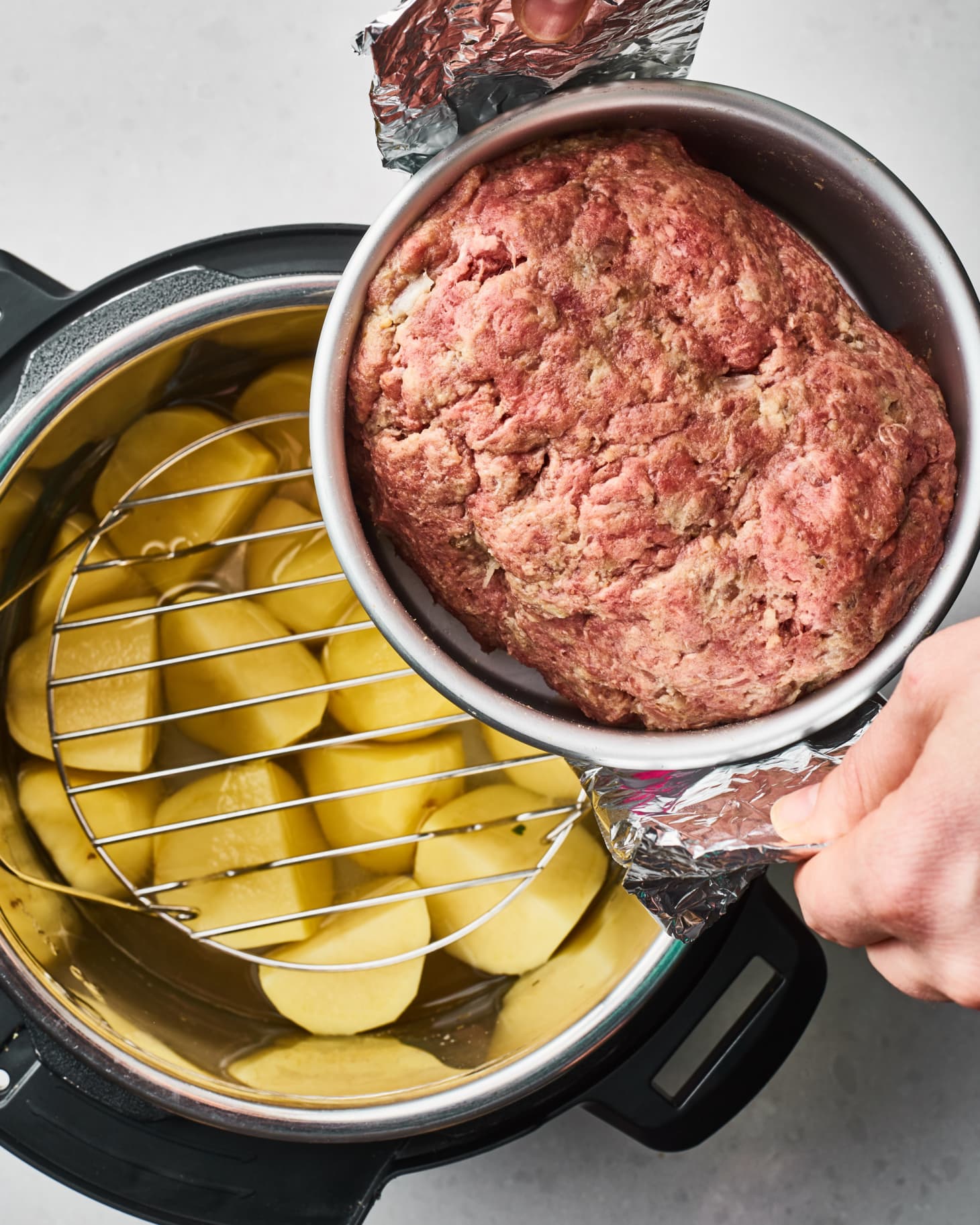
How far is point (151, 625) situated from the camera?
114 centimetres

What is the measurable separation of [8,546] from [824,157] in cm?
88

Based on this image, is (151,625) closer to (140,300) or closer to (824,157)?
(140,300)

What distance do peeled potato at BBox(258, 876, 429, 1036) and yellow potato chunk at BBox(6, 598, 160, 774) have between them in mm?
302

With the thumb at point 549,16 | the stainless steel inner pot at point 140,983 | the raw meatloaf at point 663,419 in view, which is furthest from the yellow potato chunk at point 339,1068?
the thumb at point 549,16

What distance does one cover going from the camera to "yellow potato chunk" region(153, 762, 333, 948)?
3.75ft

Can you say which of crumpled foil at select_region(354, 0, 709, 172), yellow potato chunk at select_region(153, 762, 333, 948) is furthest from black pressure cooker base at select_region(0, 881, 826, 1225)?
crumpled foil at select_region(354, 0, 709, 172)

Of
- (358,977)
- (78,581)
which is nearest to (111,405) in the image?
(78,581)

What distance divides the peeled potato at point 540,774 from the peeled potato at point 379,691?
0.28ft

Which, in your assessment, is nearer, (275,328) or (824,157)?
(824,157)

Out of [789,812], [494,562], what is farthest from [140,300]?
[789,812]

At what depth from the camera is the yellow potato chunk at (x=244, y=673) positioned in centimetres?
114

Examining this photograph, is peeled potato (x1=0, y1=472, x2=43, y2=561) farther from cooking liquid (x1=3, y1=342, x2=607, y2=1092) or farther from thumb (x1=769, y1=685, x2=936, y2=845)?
thumb (x1=769, y1=685, x2=936, y2=845)

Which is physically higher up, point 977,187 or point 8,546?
point 977,187

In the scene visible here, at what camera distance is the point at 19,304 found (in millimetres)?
970
